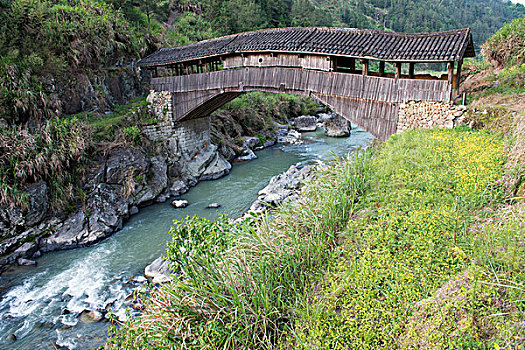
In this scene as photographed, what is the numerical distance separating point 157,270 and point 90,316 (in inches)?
76.5

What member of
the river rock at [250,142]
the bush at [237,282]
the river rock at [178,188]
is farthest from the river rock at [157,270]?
the river rock at [250,142]

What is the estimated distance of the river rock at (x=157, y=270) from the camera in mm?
9070

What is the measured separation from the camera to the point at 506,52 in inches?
508

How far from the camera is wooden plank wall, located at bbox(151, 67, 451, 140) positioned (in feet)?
34.5

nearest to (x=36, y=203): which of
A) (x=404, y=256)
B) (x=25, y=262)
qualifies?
(x=25, y=262)

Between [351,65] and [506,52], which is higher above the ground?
[506,52]

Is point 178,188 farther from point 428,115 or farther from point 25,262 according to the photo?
point 428,115

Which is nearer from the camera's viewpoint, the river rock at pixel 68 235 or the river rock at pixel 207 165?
the river rock at pixel 68 235

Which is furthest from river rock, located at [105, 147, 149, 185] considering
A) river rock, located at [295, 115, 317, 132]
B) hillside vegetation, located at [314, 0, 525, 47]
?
hillside vegetation, located at [314, 0, 525, 47]

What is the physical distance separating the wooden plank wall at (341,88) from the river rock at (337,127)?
10725 millimetres

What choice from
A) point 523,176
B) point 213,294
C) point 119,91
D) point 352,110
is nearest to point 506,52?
point 352,110

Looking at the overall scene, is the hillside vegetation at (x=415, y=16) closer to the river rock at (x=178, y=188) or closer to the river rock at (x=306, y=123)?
the river rock at (x=306, y=123)

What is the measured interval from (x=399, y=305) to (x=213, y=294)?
2.35 m

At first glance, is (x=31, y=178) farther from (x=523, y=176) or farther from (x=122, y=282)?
(x=523, y=176)
